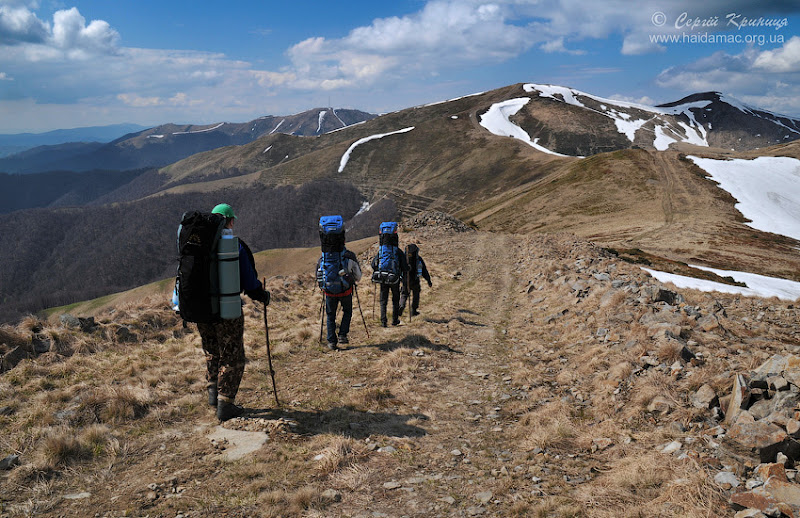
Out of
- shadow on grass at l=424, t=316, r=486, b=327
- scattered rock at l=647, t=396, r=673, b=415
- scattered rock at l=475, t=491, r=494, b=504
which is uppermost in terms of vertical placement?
scattered rock at l=647, t=396, r=673, b=415

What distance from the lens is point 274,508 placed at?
16.5 ft

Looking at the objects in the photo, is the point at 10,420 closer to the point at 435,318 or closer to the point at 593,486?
the point at 593,486

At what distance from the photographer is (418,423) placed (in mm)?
7609

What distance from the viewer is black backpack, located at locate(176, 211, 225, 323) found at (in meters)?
6.76

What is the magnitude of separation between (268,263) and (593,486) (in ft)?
199

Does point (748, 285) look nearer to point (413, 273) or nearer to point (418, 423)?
point (413, 273)

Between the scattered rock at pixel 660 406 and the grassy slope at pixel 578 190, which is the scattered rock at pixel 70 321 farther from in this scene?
the grassy slope at pixel 578 190

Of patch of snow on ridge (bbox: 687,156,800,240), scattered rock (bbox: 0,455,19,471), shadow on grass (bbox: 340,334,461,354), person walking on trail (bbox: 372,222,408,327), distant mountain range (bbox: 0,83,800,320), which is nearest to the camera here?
scattered rock (bbox: 0,455,19,471)

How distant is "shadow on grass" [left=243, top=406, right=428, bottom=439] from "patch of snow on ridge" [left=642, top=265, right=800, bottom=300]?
23.4 meters

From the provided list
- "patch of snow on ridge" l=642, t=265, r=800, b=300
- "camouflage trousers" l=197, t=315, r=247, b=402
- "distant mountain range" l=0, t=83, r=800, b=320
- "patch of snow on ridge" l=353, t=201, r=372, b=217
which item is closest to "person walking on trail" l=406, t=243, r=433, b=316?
"camouflage trousers" l=197, t=315, r=247, b=402

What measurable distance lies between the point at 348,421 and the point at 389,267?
7838mm

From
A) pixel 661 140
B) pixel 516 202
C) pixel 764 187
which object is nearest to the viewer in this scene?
pixel 764 187

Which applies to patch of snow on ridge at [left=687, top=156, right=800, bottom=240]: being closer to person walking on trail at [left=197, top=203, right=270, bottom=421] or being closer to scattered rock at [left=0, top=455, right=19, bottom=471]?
person walking on trail at [left=197, top=203, right=270, bottom=421]

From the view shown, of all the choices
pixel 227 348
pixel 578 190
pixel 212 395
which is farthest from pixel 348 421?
pixel 578 190
